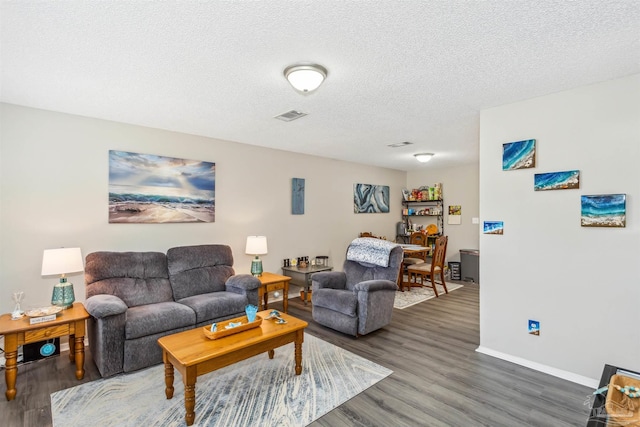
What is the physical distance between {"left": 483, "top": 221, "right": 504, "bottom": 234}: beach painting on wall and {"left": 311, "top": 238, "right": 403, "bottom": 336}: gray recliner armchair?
1.08m

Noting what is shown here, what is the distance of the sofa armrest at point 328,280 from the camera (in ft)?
13.1

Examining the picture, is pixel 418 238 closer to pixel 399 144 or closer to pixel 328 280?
pixel 399 144

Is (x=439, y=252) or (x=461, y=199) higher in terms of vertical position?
(x=461, y=199)

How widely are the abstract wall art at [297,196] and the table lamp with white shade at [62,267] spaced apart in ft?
10.0

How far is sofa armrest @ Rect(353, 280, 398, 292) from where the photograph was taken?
347cm

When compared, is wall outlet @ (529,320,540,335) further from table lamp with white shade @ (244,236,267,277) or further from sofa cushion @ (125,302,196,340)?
sofa cushion @ (125,302,196,340)

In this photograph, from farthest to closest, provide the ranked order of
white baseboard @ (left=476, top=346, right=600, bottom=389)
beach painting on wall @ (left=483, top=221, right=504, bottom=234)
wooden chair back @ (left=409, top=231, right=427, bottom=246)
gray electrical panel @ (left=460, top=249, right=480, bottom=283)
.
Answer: wooden chair back @ (left=409, top=231, right=427, bottom=246) → gray electrical panel @ (left=460, top=249, right=480, bottom=283) → beach painting on wall @ (left=483, top=221, right=504, bottom=234) → white baseboard @ (left=476, top=346, right=600, bottom=389)

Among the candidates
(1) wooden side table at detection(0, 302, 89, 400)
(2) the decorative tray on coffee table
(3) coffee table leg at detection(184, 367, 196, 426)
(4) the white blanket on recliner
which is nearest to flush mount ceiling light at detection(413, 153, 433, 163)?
(4) the white blanket on recliner

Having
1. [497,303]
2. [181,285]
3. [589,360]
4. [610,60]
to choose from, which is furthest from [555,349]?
[181,285]

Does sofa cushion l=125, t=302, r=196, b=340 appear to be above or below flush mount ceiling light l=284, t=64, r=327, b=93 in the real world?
below

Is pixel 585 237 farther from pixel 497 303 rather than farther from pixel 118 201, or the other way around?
pixel 118 201

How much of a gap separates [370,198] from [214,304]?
4376 mm

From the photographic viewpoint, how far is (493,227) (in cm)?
311

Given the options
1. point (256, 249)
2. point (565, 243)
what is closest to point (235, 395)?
point (256, 249)
